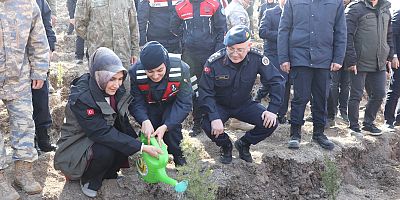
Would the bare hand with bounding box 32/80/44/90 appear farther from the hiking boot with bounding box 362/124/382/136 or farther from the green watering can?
the hiking boot with bounding box 362/124/382/136

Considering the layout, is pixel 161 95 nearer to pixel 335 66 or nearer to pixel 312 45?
pixel 312 45

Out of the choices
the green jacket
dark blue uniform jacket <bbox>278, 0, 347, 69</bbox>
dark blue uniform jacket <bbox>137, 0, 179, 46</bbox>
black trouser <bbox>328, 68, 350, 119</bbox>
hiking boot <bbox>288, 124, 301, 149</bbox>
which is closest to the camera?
dark blue uniform jacket <bbox>278, 0, 347, 69</bbox>

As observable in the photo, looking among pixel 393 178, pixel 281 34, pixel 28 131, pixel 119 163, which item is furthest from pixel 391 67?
pixel 28 131

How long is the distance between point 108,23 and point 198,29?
44.6 inches

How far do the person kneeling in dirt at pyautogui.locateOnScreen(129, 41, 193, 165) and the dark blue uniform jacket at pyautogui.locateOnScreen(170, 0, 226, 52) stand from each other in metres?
1.31

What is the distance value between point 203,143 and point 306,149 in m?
1.28

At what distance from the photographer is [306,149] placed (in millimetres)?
5500

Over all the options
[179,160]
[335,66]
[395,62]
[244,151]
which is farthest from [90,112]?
[395,62]

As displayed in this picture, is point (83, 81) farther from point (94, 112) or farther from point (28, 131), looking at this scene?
point (28, 131)

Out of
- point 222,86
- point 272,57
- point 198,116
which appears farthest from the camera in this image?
point 272,57

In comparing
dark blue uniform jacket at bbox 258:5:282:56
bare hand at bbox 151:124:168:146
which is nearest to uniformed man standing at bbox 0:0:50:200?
bare hand at bbox 151:124:168:146

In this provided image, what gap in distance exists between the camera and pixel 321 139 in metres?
5.64

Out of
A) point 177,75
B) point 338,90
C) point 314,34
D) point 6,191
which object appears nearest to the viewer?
point 6,191

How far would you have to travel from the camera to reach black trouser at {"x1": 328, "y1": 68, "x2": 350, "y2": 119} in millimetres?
6480
